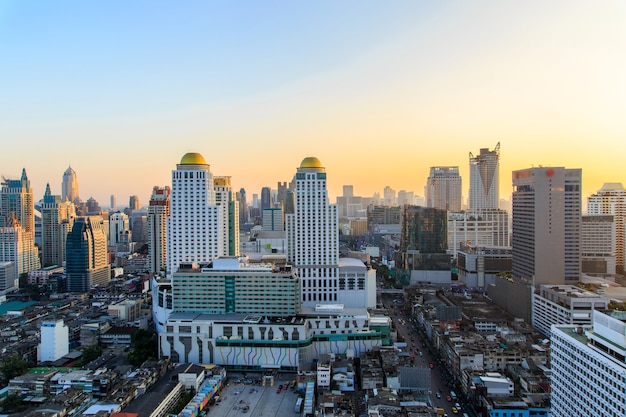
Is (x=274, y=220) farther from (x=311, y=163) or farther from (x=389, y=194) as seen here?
(x=389, y=194)

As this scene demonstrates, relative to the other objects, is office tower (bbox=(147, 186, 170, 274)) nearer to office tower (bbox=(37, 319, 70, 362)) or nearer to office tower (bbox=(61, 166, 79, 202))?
office tower (bbox=(37, 319, 70, 362))

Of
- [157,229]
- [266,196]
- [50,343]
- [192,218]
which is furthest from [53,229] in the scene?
[266,196]

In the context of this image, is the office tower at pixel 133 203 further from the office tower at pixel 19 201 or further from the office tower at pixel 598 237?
the office tower at pixel 598 237

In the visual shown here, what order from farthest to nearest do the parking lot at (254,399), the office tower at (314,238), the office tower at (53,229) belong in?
1. the office tower at (53,229)
2. the office tower at (314,238)
3. the parking lot at (254,399)

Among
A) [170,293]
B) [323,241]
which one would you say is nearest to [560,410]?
[323,241]

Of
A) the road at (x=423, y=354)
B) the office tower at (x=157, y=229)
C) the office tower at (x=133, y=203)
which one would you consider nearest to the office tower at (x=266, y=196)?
the office tower at (x=133, y=203)
